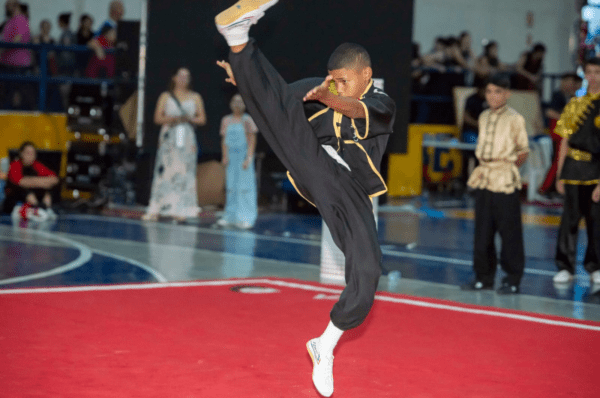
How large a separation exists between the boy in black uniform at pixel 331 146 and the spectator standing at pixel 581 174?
11.5ft

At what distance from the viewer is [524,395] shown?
12.3ft

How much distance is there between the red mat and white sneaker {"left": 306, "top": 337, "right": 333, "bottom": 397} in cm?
8

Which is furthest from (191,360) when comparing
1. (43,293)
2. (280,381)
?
(43,293)

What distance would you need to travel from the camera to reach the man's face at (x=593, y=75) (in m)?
6.72

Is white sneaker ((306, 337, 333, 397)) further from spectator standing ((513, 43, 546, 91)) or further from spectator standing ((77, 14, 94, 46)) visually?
spectator standing ((513, 43, 546, 91))

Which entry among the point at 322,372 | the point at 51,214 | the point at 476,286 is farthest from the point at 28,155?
the point at 322,372

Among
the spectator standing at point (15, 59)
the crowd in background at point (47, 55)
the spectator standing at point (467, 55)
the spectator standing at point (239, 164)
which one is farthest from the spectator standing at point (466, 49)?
the spectator standing at point (15, 59)

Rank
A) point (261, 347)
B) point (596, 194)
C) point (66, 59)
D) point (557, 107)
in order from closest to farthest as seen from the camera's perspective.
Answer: point (261, 347) → point (596, 194) → point (66, 59) → point (557, 107)

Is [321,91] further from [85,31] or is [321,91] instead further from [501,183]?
[85,31]

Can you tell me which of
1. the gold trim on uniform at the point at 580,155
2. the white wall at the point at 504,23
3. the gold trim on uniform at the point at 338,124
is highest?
the white wall at the point at 504,23

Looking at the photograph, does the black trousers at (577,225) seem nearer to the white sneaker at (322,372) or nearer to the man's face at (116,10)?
the white sneaker at (322,372)

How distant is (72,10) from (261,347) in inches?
520

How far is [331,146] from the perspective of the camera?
3.98 m

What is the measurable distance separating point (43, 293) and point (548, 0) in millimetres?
17675
